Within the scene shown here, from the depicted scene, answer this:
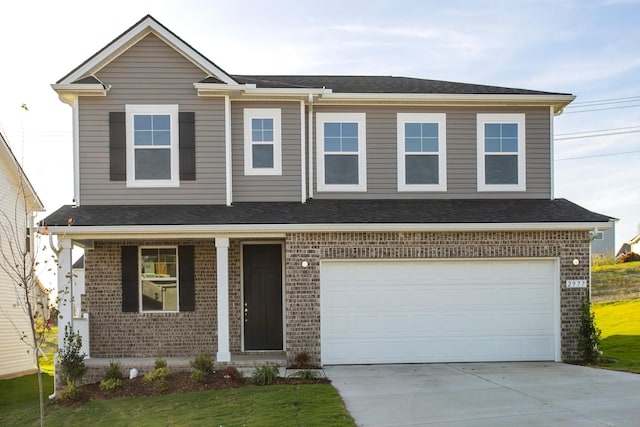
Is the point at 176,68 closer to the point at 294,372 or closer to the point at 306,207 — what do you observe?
the point at 306,207

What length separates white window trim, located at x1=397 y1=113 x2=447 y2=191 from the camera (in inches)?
532

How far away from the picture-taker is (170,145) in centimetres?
1287

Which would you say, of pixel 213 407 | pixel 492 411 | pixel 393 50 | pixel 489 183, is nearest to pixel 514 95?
pixel 489 183

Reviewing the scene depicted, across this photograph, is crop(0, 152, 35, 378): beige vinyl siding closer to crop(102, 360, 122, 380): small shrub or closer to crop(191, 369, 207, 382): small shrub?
crop(102, 360, 122, 380): small shrub

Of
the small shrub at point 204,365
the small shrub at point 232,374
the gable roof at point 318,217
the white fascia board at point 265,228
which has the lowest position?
the small shrub at point 232,374

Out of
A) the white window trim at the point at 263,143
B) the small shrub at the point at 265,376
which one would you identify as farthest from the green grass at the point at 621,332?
the white window trim at the point at 263,143

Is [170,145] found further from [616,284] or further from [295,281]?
[616,284]

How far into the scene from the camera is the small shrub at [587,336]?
1205 centimetres

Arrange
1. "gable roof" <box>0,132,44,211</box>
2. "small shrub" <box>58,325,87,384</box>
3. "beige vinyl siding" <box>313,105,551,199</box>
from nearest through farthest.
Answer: "small shrub" <box>58,325,87,384</box> < "beige vinyl siding" <box>313,105,551,199</box> < "gable roof" <box>0,132,44,211</box>

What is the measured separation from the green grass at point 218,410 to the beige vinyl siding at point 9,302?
8.05 metres

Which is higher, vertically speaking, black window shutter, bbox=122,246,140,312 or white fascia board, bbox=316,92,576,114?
white fascia board, bbox=316,92,576,114

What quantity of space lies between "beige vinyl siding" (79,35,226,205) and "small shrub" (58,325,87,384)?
9.82 ft

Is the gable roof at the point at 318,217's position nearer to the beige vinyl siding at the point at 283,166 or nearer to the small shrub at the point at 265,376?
the beige vinyl siding at the point at 283,166

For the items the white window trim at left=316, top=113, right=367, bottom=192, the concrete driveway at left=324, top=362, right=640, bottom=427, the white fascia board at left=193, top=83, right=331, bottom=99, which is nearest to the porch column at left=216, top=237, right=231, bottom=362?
the concrete driveway at left=324, top=362, right=640, bottom=427
